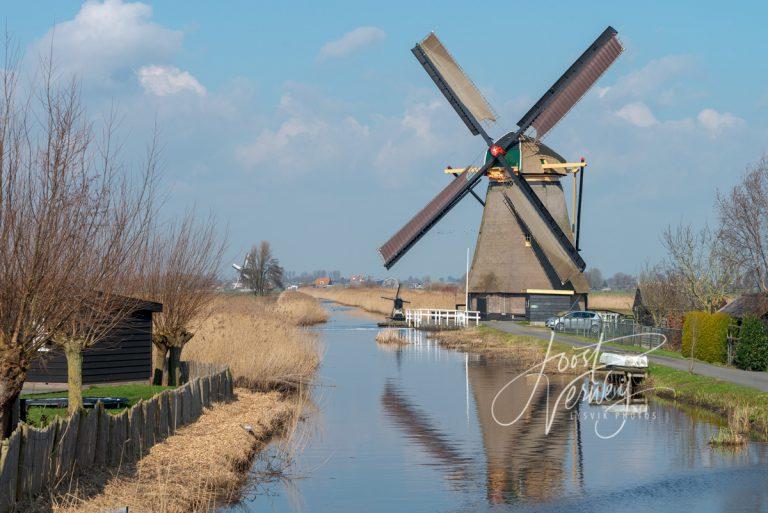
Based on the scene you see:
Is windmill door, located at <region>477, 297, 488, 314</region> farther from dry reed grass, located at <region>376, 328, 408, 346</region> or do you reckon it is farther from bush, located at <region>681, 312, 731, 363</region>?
bush, located at <region>681, 312, 731, 363</region>

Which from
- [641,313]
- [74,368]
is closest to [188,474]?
[74,368]

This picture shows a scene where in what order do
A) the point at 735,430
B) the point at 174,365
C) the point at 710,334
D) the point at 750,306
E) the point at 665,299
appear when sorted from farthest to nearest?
the point at 665,299 → the point at 750,306 → the point at 710,334 → the point at 174,365 → the point at 735,430

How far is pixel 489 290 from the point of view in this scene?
62375 mm

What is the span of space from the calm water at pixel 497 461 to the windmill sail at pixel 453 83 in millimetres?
26910

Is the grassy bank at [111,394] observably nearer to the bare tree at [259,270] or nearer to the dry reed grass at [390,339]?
the dry reed grass at [390,339]

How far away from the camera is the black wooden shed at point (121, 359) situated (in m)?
25.9

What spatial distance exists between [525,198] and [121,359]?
34354 mm

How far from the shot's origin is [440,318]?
66500 mm

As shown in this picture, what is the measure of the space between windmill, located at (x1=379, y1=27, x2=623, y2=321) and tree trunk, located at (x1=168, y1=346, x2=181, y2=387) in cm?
2819

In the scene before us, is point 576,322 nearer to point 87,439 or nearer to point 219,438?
point 219,438

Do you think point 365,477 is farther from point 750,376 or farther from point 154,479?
point 750,376

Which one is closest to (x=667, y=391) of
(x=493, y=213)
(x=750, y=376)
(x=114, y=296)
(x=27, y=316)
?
(x=750, y=376)

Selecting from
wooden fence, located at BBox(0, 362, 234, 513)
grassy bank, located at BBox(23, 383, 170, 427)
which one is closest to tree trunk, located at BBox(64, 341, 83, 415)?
grassy bank, located at BBox(23, 383, 170, 427)

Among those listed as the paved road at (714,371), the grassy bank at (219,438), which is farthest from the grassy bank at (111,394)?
the paved road at (714,371)
